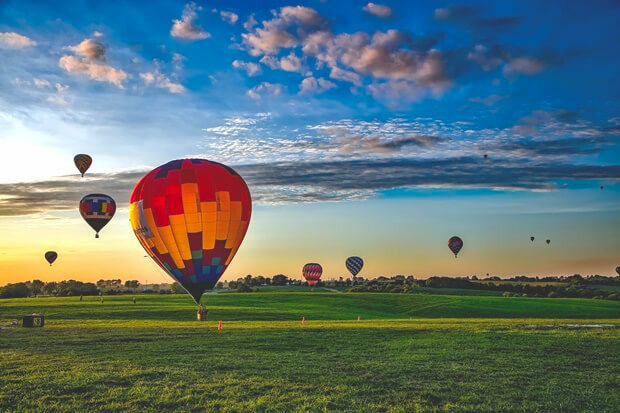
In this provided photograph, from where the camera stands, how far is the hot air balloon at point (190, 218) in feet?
120

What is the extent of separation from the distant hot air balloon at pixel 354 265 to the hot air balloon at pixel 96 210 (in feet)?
197


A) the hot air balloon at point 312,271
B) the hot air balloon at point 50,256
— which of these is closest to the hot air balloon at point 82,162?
the hot air balloon at point 50,256

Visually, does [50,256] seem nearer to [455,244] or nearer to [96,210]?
[96,210]

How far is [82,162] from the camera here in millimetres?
57406

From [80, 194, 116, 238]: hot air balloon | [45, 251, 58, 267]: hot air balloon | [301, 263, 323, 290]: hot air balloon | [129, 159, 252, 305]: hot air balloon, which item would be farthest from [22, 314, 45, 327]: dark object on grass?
[301, 263, 323, 290]: hot air balloon

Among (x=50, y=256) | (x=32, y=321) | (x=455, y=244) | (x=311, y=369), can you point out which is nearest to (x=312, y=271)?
(x=455, y=244)

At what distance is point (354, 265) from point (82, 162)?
65.1 meters

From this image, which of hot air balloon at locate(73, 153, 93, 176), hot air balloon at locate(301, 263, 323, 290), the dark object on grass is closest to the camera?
the dark object on grass

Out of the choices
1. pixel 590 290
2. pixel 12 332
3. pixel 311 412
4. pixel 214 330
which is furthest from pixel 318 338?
pixel 590 290

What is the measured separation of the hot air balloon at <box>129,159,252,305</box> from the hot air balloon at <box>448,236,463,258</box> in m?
62.6

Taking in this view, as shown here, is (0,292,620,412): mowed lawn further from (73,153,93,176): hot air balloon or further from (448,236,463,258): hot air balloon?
(448,236,463,258): hot air balloon

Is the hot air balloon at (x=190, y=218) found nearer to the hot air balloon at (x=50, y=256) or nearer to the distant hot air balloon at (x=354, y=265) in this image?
the hot air balloon at (x=50, y=256)

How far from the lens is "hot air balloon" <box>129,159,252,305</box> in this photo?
36.6m

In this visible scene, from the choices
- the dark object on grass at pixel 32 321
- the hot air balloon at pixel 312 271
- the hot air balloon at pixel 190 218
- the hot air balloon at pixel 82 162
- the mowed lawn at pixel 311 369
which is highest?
the hot air balloon at pixel 82 162
